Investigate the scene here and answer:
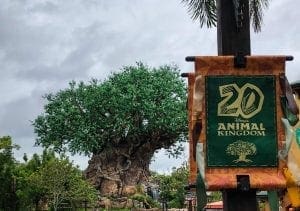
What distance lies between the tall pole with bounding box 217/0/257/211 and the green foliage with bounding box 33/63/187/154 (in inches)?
1557

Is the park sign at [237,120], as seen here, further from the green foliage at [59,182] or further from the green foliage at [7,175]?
the green foliage at [59,182]

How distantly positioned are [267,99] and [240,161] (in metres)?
0.70

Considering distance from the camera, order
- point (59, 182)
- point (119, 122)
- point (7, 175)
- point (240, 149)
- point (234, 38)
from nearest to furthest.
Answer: point (240, 149)
point (234, 38)
point (7, 175)
point (59, 182)
point (119, 122)

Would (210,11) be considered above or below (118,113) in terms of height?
below

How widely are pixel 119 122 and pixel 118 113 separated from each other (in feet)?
2.32

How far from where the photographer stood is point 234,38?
7.54 metres

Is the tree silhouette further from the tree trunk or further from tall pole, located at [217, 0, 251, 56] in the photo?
the tree trunk

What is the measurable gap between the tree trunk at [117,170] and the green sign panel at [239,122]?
42326 mm

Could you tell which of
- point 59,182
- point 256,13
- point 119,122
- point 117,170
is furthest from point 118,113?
point 256,13

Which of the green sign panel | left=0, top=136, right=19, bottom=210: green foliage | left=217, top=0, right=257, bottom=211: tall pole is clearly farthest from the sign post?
left=0, top=136, right=19, bottom=210: green foliage

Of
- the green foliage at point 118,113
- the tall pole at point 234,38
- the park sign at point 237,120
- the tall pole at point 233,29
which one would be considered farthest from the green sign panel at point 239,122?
the green foliage at point 118,113

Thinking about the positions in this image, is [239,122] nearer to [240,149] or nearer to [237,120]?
[237,120]

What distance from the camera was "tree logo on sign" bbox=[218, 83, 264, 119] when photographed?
22.4 feet

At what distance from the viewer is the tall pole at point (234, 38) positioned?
7195 mm
